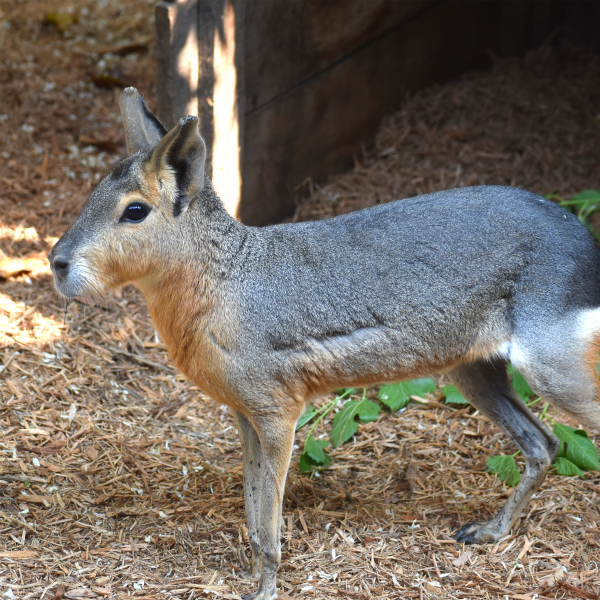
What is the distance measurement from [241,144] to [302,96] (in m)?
0.86

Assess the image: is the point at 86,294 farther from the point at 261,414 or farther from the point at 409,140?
the point at 409,140

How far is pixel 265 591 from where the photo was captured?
11.8 feet

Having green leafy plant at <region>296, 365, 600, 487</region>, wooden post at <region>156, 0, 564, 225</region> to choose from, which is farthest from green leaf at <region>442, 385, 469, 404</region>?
wooden post at <region>156, 0, 564, 225</region>

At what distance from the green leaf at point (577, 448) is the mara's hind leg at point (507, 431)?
24cm

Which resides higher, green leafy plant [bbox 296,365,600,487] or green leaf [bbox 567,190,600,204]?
green leaf [bbox 567,190,600,204]

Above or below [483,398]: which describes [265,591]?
below

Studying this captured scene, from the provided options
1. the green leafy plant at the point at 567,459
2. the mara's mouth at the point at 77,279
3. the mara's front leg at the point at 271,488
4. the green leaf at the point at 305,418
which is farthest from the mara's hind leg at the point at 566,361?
the mara's mouth at the point at 77,279

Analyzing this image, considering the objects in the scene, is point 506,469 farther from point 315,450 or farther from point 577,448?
point 315,450

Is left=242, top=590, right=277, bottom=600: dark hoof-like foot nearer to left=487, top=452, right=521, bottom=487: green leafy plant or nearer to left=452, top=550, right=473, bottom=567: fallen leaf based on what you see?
left=452, top=550, right=473, bottom=567: fallen leaf

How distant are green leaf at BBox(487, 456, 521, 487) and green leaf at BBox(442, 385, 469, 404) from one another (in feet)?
2.05

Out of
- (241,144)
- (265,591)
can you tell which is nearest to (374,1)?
(241,144)

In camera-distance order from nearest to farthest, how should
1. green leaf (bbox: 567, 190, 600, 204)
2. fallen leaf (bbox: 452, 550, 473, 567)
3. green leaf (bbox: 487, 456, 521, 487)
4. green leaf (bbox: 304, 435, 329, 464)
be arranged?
fallen leaf (bbox: 452, 550, 473, 567)
green leaf (bbox: 487, 456, 521, 487)
green leaf (bbox: 304, 435, 329, 464)
green leaf (bbox: 567, 190, 600, 204)

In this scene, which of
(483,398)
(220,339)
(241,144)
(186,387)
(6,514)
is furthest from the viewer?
(241,144)

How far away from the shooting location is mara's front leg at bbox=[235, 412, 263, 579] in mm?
3807
